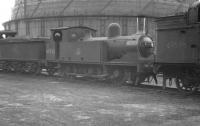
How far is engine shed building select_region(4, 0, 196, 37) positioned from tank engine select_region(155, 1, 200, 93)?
2886 centimetres

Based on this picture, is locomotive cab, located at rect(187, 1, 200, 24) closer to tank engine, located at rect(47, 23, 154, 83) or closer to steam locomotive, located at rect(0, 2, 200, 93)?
steam locomotive, located at rect(0, 2, 200, 93)

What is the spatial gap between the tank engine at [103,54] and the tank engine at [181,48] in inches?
85.8

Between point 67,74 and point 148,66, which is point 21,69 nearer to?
point 67,74

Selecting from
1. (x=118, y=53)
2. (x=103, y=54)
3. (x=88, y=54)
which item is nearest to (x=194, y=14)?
(x=118, y=53)

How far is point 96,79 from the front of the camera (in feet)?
58.1

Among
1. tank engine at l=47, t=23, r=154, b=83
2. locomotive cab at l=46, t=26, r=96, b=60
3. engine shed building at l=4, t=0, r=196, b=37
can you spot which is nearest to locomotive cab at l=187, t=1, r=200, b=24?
tank engine at l=47, t=23, r=154, b=83

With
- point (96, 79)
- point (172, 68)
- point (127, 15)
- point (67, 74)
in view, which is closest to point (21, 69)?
point (67, 74)

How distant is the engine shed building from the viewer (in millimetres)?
42500

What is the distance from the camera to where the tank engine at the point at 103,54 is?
1521 centimetres

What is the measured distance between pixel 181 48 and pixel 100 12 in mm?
31822

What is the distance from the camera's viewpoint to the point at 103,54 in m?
16.6

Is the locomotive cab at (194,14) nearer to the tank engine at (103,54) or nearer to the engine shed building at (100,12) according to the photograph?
the tank engine at (103,54)

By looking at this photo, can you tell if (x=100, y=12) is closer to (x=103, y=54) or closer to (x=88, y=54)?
(x=88, y=54)

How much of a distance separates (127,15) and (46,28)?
41.5ft
